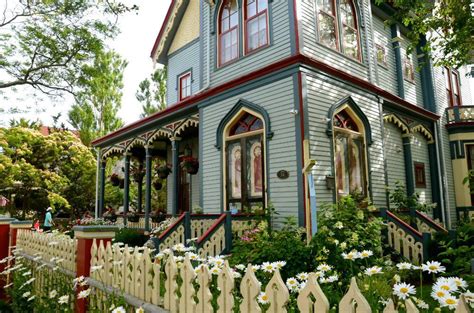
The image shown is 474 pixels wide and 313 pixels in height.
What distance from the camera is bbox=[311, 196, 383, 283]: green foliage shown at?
16.4 feet

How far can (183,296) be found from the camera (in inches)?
114

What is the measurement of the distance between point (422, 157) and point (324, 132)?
6.57m

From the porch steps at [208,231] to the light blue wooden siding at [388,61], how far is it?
6950mm

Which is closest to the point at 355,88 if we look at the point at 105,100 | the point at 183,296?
the point at 183,296

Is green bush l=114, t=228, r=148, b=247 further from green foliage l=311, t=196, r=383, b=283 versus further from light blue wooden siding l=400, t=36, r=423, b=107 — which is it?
light blue wooden siding l=400, t=36, r=423, b=107

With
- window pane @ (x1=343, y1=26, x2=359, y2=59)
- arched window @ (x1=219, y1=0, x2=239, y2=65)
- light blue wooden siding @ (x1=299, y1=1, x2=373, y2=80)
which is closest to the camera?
light blue wooden siding @ (x1=299, y1=1, x2=373, y2=80)

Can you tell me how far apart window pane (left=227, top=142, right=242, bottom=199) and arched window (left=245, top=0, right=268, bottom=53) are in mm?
2765

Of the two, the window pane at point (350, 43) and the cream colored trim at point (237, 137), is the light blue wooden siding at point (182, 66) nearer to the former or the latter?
the cream colored trim at point (237, 137)

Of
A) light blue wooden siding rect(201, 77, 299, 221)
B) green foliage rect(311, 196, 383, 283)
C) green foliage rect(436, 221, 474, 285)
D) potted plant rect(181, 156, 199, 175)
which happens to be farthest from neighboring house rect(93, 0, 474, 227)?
green foliage rect(436, 221, 474, 285)

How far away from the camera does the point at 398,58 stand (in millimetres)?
12914

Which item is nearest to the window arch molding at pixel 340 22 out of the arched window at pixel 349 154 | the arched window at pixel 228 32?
the arched window at pixel 349 154

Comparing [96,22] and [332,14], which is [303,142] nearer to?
[332,14]

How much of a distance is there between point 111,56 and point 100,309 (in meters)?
28.6

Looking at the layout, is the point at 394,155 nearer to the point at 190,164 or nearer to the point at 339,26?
the point at 339,26
